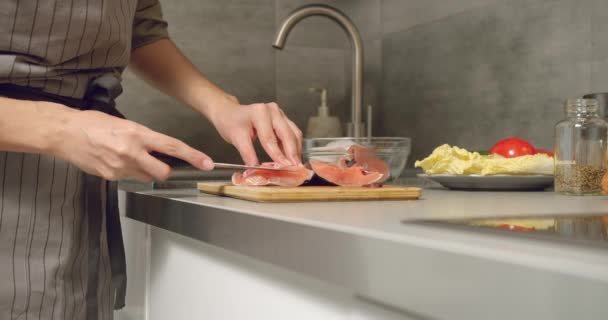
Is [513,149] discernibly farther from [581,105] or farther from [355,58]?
[355,58]

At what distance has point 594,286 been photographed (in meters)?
0.26

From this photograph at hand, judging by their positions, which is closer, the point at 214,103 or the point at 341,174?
the point at 341,174

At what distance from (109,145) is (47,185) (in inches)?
6.2

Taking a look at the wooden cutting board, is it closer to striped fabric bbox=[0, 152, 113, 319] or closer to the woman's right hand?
the woman's right hand

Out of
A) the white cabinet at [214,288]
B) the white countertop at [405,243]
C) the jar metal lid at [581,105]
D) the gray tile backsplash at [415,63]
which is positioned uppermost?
the gray tile backsplash at [415,63]

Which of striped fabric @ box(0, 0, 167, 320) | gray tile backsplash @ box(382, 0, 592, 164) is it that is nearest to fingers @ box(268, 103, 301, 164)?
striped fabric @ box(0, 0, 167, 320)

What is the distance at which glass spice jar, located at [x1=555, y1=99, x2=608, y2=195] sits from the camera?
31.5 inches

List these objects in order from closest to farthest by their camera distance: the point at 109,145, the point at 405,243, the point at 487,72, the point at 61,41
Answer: the point at 405,243
the point at 109,145
the point at 61,41
the point at 487,72

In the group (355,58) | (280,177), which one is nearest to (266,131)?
(280,177)

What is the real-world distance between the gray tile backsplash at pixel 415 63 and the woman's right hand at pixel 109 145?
0.82 m

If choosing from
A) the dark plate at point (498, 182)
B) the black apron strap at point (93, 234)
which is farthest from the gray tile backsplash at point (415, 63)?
the black apron strap at point (93, 234)

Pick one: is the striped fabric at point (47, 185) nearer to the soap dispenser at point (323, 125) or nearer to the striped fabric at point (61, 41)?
the striped fabric at point (61, 41)

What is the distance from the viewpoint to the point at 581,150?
82 cm

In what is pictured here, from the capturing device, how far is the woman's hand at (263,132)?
0.86m
